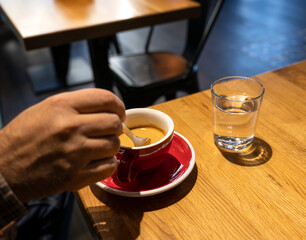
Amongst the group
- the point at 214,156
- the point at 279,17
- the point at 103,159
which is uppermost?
the point at 103,159

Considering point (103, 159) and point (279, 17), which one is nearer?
point (103, 159)

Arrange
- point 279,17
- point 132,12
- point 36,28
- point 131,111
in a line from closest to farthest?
point 131,111
point 36,28
point 132,12
point 279,17

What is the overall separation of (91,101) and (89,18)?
3.14 ft

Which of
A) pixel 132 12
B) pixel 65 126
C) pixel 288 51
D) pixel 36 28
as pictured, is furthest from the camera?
pixel 288 51

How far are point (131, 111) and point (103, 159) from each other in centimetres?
19

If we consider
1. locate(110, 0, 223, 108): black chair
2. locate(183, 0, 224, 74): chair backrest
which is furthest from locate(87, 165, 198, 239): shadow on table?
locate(183, 0, 224, 74): chair backrest

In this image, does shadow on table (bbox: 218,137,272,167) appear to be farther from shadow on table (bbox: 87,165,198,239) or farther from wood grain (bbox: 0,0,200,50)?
wood grain (bbox: 0,0,200,50)

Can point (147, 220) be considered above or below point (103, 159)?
below

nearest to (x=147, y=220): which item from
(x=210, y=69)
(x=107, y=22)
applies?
(x=107, y=22)

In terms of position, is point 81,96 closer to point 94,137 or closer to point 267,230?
point 94,137

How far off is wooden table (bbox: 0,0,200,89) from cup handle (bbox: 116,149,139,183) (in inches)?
32.6

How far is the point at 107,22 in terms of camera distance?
129 centimetres

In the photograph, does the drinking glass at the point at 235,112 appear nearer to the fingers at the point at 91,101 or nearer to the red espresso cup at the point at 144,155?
the red espresso cup at the point at 144,155

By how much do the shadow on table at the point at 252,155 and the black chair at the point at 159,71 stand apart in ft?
2.97
